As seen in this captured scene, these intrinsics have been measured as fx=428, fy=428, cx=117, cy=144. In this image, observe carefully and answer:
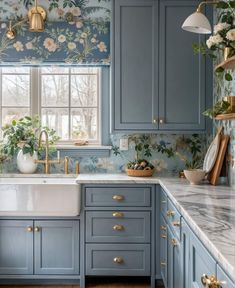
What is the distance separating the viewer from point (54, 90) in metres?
3.97

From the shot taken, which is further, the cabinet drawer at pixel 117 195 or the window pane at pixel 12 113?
the window pane at pixel 12 113

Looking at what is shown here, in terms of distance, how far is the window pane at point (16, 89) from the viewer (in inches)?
156

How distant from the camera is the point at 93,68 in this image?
3.95m

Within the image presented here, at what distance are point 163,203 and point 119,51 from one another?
4.24ft

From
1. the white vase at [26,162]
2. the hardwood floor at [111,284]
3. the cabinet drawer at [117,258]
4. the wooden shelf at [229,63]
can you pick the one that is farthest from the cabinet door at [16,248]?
the wooden shelf at [229,63]

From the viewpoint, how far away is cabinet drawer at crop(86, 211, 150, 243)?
3.30 metres

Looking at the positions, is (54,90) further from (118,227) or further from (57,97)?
(118,227)

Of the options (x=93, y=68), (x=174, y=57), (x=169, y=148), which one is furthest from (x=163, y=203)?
(x=93, y=68)

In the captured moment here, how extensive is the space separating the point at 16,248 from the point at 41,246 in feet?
0.65

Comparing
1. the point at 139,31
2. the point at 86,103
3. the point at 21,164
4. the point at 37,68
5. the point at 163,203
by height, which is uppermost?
the point at 139,31

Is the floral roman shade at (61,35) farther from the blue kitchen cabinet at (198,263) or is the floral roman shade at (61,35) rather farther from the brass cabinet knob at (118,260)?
the blue kitchen cabinet at (198,263)

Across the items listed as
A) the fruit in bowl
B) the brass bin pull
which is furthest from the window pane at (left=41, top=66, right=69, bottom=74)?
the brass bin pull

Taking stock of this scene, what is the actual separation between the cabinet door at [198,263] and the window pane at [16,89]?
2491mm

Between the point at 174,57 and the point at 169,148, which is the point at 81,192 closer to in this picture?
the point at 169,148
